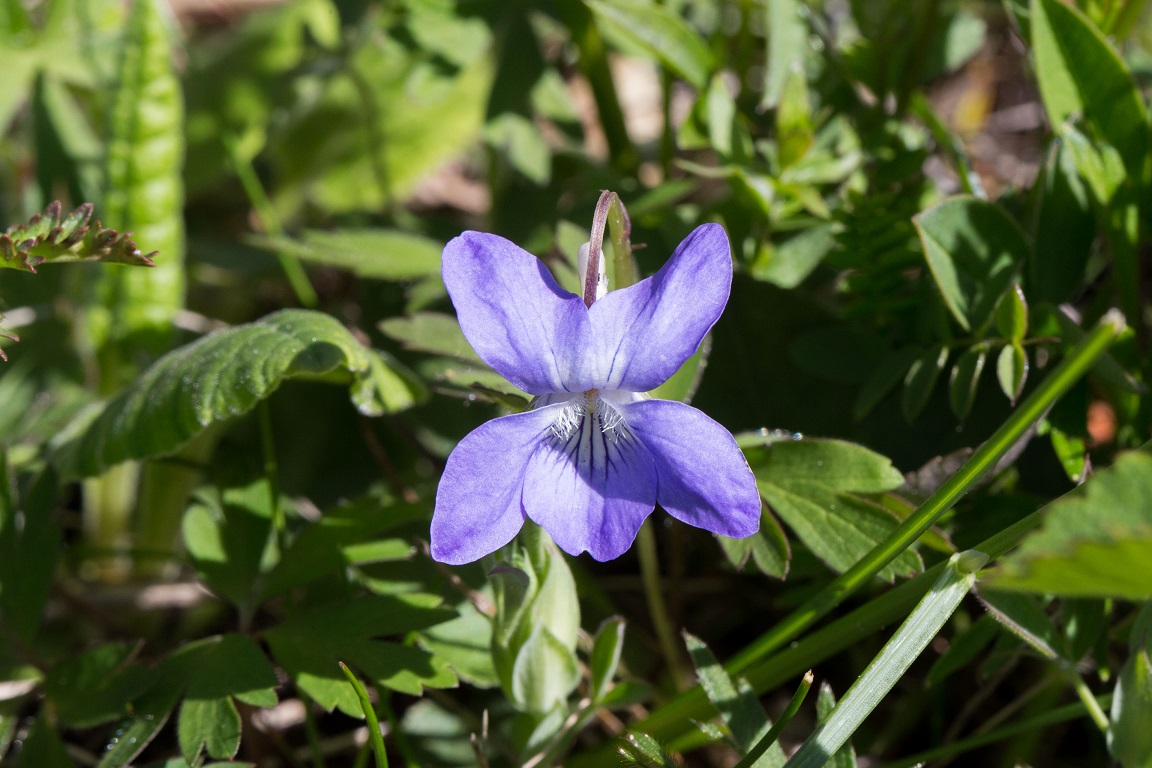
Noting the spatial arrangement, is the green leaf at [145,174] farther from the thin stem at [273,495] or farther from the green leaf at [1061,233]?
the green leaf at [1061,233]

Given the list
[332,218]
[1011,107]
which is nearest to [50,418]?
[332,218]

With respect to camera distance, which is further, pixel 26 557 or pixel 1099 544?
pixel 26 557

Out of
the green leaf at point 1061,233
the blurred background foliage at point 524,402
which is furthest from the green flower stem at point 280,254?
the green leaf at point 1061,233

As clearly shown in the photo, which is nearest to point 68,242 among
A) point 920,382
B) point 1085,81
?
point 920,382

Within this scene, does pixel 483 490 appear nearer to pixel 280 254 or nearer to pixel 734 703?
pixel 734 703

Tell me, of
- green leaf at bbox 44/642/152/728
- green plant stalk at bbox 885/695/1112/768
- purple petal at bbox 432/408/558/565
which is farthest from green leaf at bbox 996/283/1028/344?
green leaf at bbox 44/642/152/728

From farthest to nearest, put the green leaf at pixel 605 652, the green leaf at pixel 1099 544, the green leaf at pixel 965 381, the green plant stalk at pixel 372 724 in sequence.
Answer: the green leaf at pixel 965 381
the green leaf at pixel 605 652
the green plant stalk at pixel 372 724
the green leaf at pixel 1099 544
